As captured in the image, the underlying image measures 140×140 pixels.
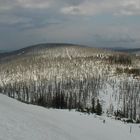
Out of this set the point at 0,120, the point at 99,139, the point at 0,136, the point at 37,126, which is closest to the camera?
the point at 0,136

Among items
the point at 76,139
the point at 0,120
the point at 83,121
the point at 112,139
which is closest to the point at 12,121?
the point at 0,120

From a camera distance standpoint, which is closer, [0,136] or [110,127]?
[0,136]

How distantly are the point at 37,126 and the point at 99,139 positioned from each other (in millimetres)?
7839

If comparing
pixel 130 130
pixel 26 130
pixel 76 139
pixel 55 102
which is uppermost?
pixel 26 130

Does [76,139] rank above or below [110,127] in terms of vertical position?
above

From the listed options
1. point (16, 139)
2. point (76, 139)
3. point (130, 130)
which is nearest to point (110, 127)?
point (130, 130)

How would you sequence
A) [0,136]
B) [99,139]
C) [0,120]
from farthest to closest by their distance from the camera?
[99,139] → [0,120] → [0,136]

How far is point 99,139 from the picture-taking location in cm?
2961

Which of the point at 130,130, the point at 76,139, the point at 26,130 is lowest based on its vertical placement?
the point at 130,130

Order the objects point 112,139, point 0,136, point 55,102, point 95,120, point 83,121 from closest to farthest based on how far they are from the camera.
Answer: point 0,136 → point 112,139 → point 83,121 → point 95,120 → point 55,102

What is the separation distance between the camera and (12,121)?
22.2m

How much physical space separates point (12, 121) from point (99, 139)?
1026 centimetres

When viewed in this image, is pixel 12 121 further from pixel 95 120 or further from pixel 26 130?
pixel 95 120

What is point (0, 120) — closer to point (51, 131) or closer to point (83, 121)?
point (51, 131)
